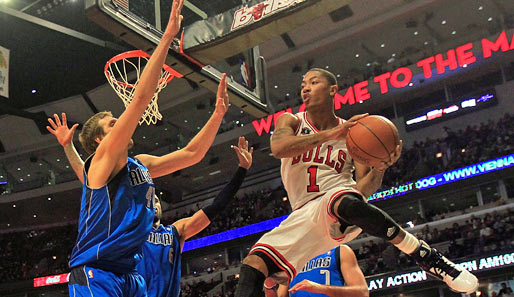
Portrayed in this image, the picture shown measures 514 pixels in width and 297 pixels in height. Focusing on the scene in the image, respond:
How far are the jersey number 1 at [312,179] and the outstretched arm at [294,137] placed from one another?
0.26 metres

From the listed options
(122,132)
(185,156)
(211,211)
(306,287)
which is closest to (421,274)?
(211,211)

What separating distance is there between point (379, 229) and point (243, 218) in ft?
76.0

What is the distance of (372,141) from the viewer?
11.6 ft

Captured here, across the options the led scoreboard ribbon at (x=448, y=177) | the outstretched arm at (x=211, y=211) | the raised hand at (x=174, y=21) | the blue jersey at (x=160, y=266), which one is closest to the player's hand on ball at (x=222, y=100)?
the outstretched arm at (x=211, y=211)

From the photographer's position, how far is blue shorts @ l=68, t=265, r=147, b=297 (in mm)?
2891

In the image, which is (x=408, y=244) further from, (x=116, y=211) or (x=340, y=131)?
(x=116, y=211)

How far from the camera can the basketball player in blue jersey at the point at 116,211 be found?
2959 mm

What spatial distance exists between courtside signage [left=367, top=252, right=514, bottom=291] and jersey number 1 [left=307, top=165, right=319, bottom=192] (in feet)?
47.0

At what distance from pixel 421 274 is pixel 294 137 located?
49.9 ft

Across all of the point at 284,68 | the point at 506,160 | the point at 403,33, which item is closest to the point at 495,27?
the point at 403,33

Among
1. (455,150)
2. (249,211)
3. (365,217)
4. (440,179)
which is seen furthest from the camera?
(249,211)

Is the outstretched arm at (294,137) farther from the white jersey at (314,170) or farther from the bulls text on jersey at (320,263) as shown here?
the bulls text on jersey at (320,263)

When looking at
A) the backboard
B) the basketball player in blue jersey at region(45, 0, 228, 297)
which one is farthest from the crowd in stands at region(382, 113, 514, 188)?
the basketball player in blue jersey at region(45, 0, 228, 297)

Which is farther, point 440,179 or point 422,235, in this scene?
point 440,179
